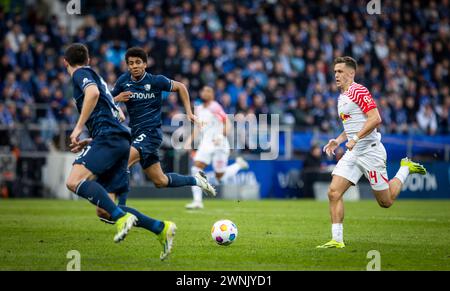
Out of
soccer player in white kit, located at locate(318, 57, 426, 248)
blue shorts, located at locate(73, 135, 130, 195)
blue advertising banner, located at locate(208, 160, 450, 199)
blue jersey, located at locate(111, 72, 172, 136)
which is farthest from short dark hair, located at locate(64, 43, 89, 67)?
blue advertising banner, located at locate(208, 160, 450, 199)

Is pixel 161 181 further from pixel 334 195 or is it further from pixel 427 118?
pixel 427 118

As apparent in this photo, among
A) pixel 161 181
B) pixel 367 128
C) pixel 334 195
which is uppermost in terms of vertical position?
pixel 367 128

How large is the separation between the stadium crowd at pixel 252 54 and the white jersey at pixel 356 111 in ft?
43.5

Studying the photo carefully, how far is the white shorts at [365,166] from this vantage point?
10781mm

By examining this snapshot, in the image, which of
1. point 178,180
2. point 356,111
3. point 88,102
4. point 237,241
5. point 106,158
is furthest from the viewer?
point 178,180

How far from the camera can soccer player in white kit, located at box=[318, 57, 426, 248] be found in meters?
10.5

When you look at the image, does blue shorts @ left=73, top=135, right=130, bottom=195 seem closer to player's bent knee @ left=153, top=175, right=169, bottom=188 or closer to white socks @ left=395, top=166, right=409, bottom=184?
player's bent knee @ left=153, top=175, right=169, bottom=188

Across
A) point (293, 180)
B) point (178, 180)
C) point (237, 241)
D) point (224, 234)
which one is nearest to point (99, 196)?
point (224, 234)

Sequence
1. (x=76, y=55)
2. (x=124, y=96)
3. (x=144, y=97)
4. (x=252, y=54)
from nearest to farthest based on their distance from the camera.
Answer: (x=76, y=55) → (x=124, y=96) → (x=144, y=97) → (x=252, y=54)

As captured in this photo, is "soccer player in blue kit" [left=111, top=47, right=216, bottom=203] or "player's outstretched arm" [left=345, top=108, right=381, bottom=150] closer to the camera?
"player's outstretched arm" [left=345, top=108, right=381, bottom=150]

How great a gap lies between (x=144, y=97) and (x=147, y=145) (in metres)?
0.73

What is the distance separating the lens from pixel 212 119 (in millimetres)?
18859

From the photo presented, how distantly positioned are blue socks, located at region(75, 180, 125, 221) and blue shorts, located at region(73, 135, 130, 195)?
9.1 inches
